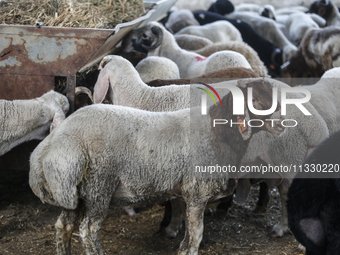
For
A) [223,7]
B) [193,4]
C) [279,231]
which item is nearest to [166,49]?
[279,231]

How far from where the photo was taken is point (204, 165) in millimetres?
2568

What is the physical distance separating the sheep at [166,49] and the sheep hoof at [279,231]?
196cm

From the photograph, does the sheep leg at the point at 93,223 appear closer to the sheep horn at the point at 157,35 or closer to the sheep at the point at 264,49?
the sheep horn at the point at 157,35

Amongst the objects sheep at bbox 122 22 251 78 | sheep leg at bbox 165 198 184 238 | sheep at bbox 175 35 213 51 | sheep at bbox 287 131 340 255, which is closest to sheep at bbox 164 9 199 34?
sheep at bbox 175 35 213 51

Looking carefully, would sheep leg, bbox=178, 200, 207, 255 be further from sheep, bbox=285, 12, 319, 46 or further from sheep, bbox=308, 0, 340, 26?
sheep, bbox=308, 0, 340, 26

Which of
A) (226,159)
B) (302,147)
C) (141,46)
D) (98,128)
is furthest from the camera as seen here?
(141,46)

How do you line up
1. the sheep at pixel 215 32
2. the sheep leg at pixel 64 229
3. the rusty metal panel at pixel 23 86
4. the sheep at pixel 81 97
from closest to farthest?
1. the sheep leg at pixel 64 229
2. the rusty metal panel at pixel 23 86
3. the sheep at pixel 81 97
4. the sheep at pixel 215 32

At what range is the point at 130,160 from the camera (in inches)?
97.1

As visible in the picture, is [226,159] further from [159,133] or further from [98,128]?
[98,128]

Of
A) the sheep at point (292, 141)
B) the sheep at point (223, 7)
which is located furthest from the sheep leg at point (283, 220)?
the sheep at point (223, 7)

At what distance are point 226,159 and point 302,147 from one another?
98 cm

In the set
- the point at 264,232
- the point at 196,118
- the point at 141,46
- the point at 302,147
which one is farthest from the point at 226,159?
the point at 141,46

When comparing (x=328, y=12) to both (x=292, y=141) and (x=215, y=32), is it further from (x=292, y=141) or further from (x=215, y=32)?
(x=292, y=141)

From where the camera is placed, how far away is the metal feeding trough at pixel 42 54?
10.5 ft
